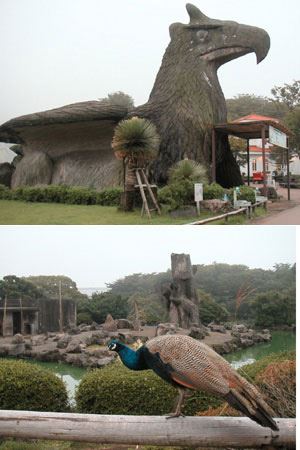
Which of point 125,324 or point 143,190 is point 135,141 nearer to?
point 143,190

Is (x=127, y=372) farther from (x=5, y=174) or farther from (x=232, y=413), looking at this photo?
(x=5, y=174)

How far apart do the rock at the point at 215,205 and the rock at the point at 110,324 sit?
3.20 ft

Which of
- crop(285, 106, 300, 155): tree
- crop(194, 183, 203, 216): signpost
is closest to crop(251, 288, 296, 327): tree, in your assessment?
crop(194, 183, 203, 216): signpost

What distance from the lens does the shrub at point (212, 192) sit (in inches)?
163

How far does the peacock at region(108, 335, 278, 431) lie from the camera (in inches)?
102

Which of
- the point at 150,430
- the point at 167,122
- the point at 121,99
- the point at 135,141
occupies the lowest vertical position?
the point at 150,430

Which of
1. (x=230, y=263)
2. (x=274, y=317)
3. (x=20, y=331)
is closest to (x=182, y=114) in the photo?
(x=230, y=263)

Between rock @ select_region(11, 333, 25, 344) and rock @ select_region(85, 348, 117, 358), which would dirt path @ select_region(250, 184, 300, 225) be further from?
rock @ select_region(11, 333, 25, 344)

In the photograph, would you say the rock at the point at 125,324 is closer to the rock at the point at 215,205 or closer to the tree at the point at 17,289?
the tree at the point at 17,289

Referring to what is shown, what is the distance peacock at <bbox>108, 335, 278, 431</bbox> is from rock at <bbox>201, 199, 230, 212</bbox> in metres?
1.46

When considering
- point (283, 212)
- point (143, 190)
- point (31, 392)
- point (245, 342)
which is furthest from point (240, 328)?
point (31, 392)

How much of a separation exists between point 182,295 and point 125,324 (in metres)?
0.39

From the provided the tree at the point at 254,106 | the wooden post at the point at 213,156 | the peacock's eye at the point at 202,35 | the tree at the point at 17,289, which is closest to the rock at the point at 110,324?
the tree at the point at 17,289

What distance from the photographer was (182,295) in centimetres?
374
